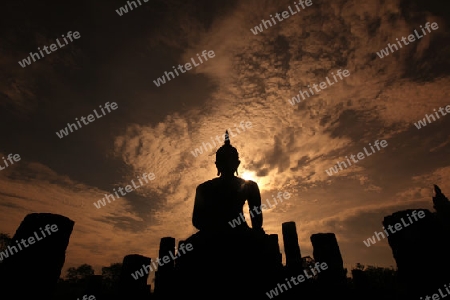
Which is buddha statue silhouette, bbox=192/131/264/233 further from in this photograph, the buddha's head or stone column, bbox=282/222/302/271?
stone column, bbox=282/222/302/271

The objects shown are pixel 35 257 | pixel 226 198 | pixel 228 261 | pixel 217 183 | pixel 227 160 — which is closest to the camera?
pixel 35 257

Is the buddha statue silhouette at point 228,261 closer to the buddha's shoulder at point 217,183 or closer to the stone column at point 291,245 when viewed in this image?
the buddha's shoulder at point 217,183

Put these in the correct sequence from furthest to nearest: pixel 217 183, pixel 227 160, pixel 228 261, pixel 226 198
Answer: pixel 227 160 < pixel 217 183 < pixel 226 198 < pixel 228 261

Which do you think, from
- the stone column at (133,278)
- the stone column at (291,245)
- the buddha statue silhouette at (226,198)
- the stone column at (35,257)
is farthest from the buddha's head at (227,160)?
the stone column at (35,257)

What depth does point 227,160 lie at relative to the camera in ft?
20.5

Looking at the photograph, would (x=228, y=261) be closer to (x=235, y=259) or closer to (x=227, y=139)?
(x=235, y=259)

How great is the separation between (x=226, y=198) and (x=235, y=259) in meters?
1.89

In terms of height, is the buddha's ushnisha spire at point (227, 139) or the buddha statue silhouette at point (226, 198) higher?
the buddha's ushnisha spire at point (227, 139)

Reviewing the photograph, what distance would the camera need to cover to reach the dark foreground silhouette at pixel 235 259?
3.17 meters

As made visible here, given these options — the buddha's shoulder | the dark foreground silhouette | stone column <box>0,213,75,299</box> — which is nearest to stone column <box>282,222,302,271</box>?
the dark foreground silhouette

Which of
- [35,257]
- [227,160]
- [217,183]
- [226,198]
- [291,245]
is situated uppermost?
[227,160]

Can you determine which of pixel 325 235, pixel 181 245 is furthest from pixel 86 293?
pixel 325 235

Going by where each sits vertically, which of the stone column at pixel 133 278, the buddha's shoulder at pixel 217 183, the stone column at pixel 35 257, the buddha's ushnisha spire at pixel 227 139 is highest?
the buddha's ushnisha spire at pixel 227 139

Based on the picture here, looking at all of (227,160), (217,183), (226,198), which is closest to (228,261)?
(226,198)
